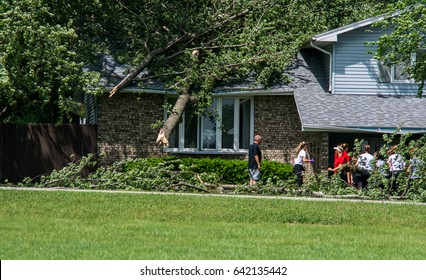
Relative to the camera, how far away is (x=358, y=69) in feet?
102

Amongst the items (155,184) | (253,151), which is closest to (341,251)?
(155,184)

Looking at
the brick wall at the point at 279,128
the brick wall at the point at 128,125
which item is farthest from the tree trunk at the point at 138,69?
the brick wall at the point at 279,128

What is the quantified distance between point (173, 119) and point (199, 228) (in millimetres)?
12953

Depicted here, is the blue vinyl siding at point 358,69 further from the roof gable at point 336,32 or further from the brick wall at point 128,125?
the brick wall at point 128,125

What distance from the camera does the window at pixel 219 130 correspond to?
102 feet

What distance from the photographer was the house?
3019cm

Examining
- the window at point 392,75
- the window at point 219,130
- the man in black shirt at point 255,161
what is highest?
the window at point 392,75

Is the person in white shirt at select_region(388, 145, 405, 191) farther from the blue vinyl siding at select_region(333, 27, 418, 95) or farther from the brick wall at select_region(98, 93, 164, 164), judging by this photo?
the brick wall at select_region(98, 93, 164, 164)

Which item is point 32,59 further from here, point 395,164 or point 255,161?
point 395,164

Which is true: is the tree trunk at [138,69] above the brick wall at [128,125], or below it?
above

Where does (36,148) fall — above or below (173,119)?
below

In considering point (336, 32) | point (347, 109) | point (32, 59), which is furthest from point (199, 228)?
point (336, 32)

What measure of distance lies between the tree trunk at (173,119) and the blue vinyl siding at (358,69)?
4871 mm

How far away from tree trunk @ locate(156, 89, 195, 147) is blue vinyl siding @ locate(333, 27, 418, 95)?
4871 millimetres
